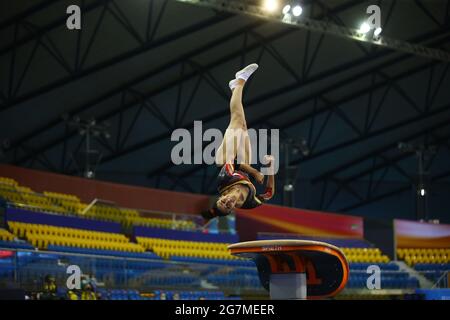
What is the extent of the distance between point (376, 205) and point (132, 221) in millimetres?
14866

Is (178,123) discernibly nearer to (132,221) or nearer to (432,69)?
(132,221)

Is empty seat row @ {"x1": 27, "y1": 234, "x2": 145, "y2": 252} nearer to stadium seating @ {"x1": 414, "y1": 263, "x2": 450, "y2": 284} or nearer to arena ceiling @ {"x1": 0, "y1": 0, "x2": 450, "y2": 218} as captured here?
arena ceiling @ {"x1": 0, "y1": 0, "x2": 450, "y2": 218}

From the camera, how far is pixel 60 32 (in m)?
21.4

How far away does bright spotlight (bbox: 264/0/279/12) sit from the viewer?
20891mm

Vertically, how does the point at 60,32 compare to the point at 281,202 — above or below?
above

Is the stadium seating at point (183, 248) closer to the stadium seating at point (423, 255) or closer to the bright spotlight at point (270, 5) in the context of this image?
the stadium seating at point (423, 255)

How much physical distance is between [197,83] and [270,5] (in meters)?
5.41

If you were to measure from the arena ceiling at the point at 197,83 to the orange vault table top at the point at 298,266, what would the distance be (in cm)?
1216

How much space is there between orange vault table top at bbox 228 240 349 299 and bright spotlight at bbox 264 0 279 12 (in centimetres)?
1145

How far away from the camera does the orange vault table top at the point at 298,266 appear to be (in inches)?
392

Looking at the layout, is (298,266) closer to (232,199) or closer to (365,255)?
(232,199)

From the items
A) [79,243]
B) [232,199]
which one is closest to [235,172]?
[232,199]
